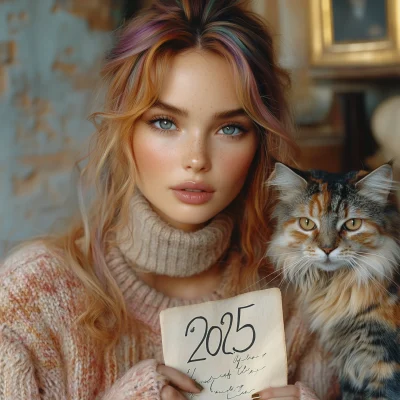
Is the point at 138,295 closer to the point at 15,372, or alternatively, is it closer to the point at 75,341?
the point at 75,341

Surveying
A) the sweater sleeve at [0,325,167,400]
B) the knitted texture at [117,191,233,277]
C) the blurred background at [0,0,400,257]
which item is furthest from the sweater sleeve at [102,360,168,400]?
the blurred background at [0,0,400,257]

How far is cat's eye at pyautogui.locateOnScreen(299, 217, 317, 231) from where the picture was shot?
1.03 metres

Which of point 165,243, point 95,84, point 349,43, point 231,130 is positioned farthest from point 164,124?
point 349,43

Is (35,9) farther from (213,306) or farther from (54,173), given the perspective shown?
(213,306)

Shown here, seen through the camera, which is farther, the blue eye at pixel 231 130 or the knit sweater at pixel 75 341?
the blue eye at pixel 231 130

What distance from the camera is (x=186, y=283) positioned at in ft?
3.97

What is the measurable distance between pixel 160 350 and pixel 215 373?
0.64 feet

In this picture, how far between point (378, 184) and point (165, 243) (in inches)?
16.1

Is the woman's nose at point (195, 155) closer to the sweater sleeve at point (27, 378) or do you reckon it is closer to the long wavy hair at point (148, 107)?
the long wavy hair at point (148, 107)

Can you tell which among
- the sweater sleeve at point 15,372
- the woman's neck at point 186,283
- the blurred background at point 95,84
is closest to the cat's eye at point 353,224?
the woman's neck at point 186,283

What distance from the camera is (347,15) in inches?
78.7

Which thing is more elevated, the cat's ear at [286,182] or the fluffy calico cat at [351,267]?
the cat's ear at [286,182]

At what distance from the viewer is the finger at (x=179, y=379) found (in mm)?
934

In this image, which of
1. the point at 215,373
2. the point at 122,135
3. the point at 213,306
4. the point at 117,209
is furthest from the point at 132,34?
the point at 215,373
